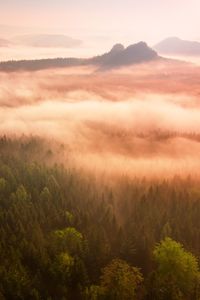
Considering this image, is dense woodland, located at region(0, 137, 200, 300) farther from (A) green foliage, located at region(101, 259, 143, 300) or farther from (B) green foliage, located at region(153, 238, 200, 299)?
(A) green foliage, located at region(101, 259, 143, 300)

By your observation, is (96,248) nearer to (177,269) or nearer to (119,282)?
(119,282)

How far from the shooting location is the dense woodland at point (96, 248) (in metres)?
116

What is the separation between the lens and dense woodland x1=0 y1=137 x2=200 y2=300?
116 meters

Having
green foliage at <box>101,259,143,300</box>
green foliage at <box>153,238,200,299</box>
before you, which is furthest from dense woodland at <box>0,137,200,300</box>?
green foliage at <box>101,259,143,300</box>

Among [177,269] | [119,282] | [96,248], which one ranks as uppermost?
[119,282]

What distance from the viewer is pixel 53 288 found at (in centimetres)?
12319

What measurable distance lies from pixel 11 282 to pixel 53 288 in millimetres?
15322

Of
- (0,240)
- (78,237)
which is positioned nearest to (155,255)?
(78,237)

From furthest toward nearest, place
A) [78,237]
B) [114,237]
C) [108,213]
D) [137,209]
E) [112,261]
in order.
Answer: [137,209] → [108,213] → [114,237] → [78,237] → [112,261]

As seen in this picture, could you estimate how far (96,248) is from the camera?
137m

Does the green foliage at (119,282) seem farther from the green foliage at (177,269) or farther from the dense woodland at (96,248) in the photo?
the green foliage at (177,269)

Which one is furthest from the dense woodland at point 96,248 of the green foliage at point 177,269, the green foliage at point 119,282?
the green foliage at point 119,282

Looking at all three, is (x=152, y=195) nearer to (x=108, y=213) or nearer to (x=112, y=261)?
(x=108, y=213)

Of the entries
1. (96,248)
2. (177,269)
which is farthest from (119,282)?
(96,248)
